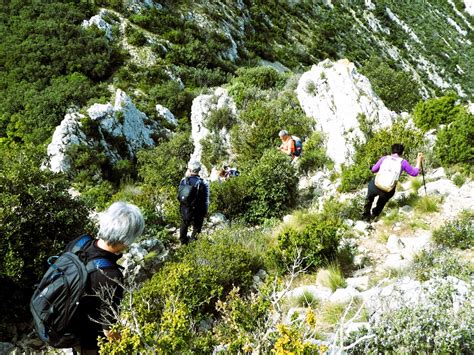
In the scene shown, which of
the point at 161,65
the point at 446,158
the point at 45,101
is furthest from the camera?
the point at 161,65

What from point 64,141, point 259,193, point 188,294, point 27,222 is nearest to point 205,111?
point 64,141

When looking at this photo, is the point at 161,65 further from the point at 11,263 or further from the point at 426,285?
the point at 426,285

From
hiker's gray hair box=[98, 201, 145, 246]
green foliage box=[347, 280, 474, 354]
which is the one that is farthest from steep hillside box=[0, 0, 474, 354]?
hiker's gray hair box=[98, 201, 145, 246]

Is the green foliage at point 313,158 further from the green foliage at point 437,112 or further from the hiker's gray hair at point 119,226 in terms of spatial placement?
the hiker's gray hair at point 119,226

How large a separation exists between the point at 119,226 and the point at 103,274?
0.38 metres

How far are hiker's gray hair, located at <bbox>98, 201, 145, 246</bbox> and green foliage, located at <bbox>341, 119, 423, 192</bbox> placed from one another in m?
6.91

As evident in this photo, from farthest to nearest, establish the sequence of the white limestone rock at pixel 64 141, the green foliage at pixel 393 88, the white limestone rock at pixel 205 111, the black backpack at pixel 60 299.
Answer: the green foliage at pixel 393 88, the white limestone rock at pixel 205 111, the white limestone rock at pixel 64 141, the black backpack at pixel 60 299

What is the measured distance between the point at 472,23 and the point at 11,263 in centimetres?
8066

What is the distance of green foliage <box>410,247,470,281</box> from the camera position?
4.03m

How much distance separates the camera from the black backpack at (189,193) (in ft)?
22.2

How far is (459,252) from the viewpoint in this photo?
5.12 m

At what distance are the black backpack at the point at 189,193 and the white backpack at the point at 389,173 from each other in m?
3.37

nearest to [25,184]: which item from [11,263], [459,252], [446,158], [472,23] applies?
[11,263]

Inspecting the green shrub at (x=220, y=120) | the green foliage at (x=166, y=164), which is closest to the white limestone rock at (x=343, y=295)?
the green foliage at (x=166, y=164)
